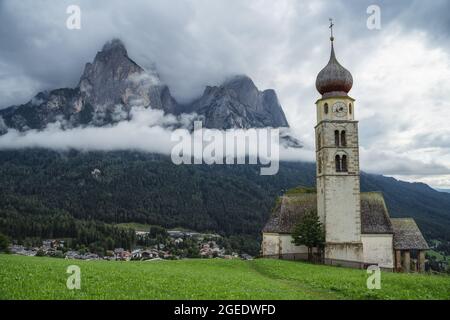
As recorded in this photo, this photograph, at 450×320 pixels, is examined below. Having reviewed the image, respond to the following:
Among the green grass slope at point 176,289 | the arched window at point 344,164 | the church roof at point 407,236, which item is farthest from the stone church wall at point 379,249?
the green grass slope at point 176,289

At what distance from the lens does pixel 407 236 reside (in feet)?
166

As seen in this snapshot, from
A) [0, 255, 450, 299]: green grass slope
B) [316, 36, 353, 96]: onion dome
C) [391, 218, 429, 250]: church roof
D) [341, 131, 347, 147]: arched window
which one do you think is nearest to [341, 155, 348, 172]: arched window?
[341, 131, 347, 147]: arched window

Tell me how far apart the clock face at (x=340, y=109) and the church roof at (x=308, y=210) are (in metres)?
→ 10.8

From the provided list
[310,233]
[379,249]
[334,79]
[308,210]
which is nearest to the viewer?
[310,233]

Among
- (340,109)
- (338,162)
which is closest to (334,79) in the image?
(340,109)

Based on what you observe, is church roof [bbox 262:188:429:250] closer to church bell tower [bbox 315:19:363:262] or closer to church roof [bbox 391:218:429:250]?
church roof [bbox 391:218:429:250]

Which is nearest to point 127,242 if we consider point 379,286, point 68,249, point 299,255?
point 68,249

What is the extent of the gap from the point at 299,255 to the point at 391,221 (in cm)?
1268

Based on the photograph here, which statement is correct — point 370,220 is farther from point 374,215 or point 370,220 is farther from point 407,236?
point 407,236

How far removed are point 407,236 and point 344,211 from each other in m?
9.36

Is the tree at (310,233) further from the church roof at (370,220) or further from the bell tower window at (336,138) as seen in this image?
the bell tower window at (336,138)

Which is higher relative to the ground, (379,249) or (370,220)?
(370,220)
